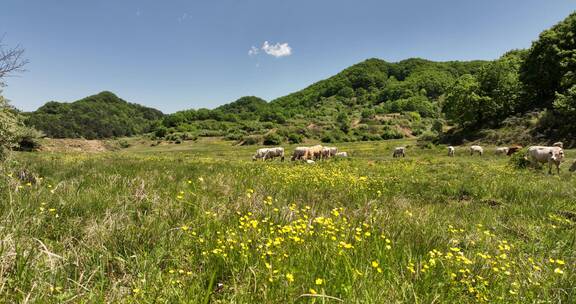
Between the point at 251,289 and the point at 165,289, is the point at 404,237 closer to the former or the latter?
the point at 251,289

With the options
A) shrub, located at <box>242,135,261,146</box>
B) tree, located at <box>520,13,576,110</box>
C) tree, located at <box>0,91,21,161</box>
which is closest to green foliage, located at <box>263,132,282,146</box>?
shrub, located at <box>242,135,261,146</box>

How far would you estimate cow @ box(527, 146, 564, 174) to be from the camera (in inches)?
671

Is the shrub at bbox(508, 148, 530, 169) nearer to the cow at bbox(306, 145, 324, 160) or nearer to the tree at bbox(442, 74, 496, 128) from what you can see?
the cow at bbox(306, 145, 324, 160)

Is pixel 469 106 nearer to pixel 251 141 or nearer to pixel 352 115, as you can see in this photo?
pixel 251 141

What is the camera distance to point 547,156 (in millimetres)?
17453

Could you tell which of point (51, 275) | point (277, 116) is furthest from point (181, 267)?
point (277, 116)

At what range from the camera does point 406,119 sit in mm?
112375

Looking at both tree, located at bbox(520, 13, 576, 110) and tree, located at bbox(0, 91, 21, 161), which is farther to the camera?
tree, located at bbox(520, 13, 576, 110)

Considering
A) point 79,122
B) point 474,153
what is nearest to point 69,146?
point 474,153

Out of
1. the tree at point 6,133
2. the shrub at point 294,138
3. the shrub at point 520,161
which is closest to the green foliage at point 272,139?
the shrub at point 294,138

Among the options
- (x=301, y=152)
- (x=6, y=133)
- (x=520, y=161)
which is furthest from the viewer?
(x=301, y=152)

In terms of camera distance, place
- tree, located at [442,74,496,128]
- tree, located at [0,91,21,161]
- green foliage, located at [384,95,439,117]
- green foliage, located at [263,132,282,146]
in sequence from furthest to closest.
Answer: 1. green foliage, located at [384,95,439,117]
2. green foliage, located at [263,132,282,146]
3. tree, located at [442,74,496,128]
4. tree, located at [0,91,21,161]

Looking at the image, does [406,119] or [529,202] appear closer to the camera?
[529,202]

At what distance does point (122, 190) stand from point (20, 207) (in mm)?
1762
